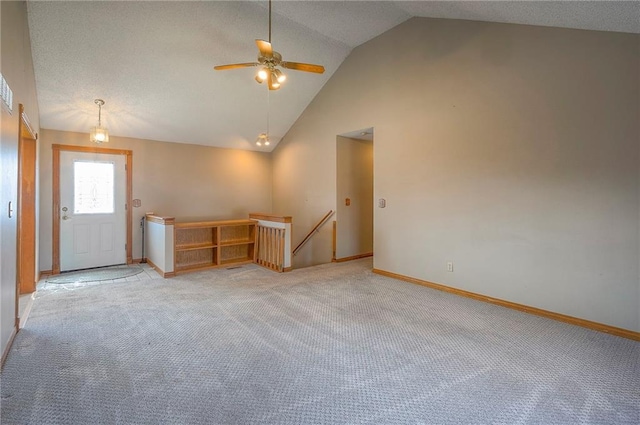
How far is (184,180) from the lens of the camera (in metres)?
6.38

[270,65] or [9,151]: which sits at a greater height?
[270,65]

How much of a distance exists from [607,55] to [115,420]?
4.82 metres

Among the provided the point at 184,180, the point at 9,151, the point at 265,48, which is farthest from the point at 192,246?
the point at 265,48

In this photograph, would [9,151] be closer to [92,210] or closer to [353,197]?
[92,210]

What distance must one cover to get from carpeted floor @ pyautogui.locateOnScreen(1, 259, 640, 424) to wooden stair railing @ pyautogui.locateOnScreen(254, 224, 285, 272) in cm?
140

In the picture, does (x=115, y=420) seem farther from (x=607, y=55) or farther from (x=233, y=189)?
(x=233, y=189)

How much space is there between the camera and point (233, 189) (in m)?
7.06

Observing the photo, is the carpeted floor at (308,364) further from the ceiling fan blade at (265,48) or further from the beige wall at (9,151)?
the ceiling fan blade at (265,48)

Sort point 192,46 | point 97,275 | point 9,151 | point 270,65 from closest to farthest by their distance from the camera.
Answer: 1. point 9,151
2. point 270,65
3. point 192,46
4. point 97,275

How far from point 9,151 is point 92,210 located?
3398mm

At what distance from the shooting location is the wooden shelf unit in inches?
206

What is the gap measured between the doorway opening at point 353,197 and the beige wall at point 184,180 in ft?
7.86

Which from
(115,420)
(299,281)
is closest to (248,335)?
(115,420)

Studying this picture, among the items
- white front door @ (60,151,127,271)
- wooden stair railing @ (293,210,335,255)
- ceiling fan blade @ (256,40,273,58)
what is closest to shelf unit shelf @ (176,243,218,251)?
white front door @ (60,151,127,271)
